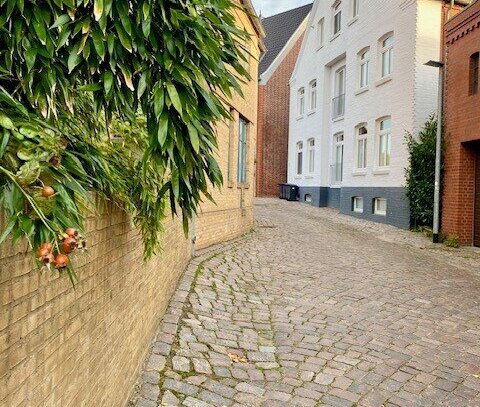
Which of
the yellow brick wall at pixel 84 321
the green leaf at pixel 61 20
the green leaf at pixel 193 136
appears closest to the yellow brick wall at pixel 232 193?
the yellow brick wall at pixel 84 321

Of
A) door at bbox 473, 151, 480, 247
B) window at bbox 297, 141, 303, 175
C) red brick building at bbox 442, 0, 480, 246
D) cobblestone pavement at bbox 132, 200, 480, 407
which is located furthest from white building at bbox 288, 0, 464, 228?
cobblestone pavement at bbox 132, 200, 480, 407

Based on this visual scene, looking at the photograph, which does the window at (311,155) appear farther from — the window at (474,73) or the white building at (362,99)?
the window at (474,73)

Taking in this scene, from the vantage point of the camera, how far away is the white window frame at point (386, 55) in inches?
679

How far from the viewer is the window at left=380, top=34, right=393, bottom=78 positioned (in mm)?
17375

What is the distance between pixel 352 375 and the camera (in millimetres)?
4680

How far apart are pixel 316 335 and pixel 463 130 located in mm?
9167

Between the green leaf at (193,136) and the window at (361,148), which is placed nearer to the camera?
the green leaf at (193,136)

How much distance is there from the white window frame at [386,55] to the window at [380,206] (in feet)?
14.0

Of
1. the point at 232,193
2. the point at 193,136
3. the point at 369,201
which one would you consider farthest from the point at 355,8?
the point at 193,136

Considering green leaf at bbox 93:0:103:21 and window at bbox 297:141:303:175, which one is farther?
window at bbox 297:141:303:175

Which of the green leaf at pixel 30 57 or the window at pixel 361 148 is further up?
the window at pixel 361 148

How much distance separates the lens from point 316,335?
5.72 m

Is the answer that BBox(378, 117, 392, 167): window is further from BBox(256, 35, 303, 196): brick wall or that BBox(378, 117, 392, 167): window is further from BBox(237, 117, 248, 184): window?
BBox(256, 35, 303, 196): brick wall

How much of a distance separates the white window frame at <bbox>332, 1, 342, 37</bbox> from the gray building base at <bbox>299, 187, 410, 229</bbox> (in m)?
7.13
